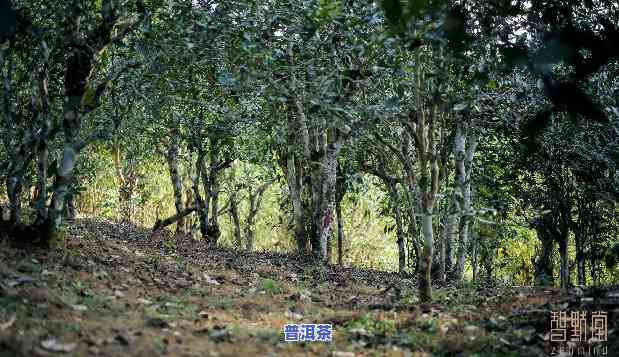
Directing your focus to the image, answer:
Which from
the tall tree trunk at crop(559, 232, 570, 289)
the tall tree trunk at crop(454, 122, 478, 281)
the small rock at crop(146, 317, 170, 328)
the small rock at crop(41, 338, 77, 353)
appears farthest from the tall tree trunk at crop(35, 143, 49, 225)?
the tall tree trunk at crop(559, 232, 570, 289)

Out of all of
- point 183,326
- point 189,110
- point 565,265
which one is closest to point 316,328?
point 183,326

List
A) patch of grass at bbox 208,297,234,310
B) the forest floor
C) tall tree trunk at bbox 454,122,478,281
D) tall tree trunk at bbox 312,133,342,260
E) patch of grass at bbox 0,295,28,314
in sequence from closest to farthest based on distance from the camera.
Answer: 1. the forest floor
2. patch of grass at bbox 0,295,28,314
3. patch of grass at bbox 208,297,234,310
4. tall tree trunk at bbox 454,122,478,281
5. tall tree trunk at bbox 312,133,342,260

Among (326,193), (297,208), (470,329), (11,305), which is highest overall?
(326,193)

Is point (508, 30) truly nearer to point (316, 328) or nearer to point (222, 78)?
point (316, 328)

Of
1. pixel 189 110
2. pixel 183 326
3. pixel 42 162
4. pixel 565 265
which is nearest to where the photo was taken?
pixel 183 326

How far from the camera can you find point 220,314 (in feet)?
27.2

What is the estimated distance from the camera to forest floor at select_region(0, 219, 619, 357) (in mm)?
5871

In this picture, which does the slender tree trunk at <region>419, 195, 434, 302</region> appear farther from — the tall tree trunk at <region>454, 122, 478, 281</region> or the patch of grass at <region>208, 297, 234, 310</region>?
the tall tree trunk at <region>454, 122, 478, 281</region>

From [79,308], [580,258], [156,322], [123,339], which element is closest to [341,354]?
[156,322]

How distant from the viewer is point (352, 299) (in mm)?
11070

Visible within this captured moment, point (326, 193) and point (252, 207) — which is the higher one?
point (252, 207)

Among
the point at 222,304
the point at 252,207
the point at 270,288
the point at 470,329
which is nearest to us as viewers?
the point at 470,329

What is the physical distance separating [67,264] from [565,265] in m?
13.7

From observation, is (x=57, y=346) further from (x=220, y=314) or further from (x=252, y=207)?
(x=252, y=207)
